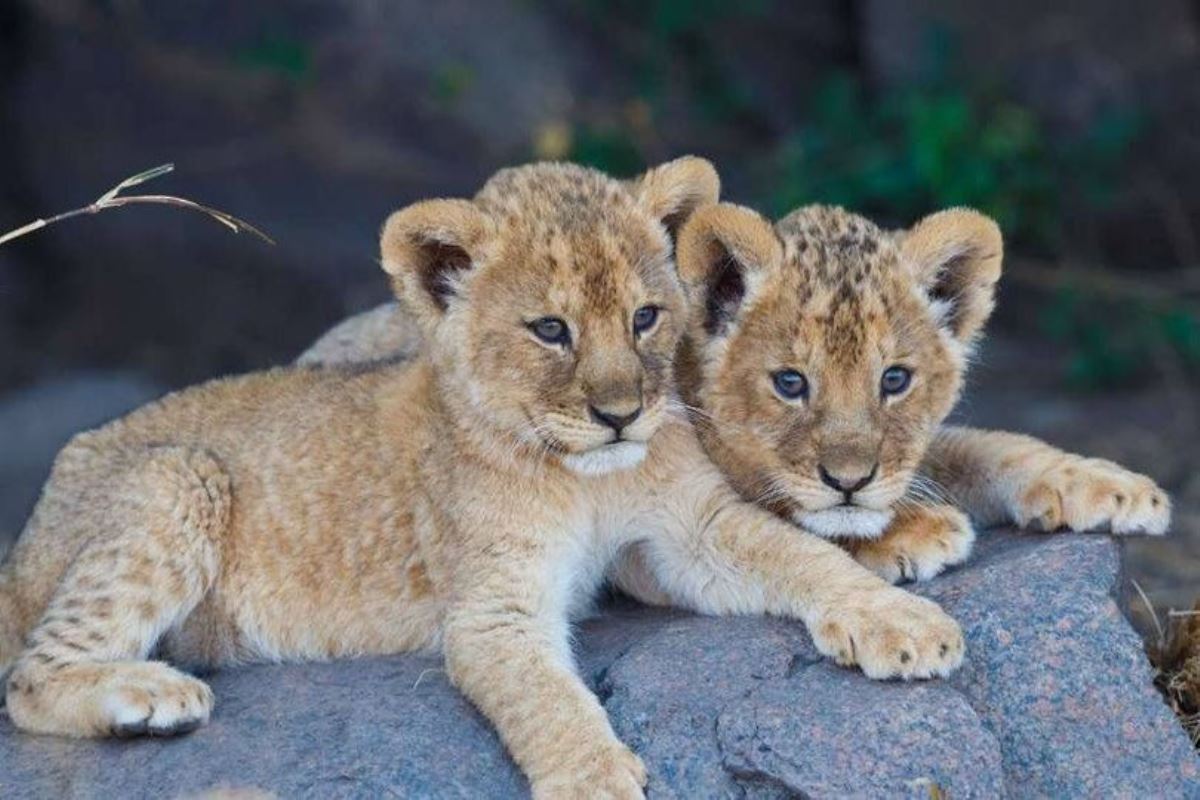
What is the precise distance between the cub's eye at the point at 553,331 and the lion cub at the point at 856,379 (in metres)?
0.43

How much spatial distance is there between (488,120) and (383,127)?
30.2 inches

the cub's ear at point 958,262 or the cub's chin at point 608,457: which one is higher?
the cub's ear at point 958,262

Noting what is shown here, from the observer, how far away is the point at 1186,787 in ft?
15.1

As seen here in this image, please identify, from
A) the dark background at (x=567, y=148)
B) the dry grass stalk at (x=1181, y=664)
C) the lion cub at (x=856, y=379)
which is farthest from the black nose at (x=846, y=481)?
the dark background at (x=567, y=148)

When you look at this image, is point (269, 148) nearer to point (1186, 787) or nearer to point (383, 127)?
point (383, 127)

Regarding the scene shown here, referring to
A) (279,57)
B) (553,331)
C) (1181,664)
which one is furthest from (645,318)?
(279,57)

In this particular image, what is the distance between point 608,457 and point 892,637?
816 millimetres

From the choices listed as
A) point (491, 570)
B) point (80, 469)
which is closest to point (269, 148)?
point (80, 469)

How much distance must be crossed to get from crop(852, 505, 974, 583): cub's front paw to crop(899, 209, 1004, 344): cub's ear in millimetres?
516

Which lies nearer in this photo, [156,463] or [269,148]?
[156,463]

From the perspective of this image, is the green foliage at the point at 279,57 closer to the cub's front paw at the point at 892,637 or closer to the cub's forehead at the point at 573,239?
the cub's forehead at the point at 573,239

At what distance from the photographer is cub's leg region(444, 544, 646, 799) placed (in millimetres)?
4434

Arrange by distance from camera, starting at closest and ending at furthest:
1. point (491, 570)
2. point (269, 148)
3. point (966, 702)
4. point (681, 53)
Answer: point (966, 702) → point (491, 570) → point (681, 53) → point (269, 148)

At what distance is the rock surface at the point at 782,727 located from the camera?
14.7 feet
